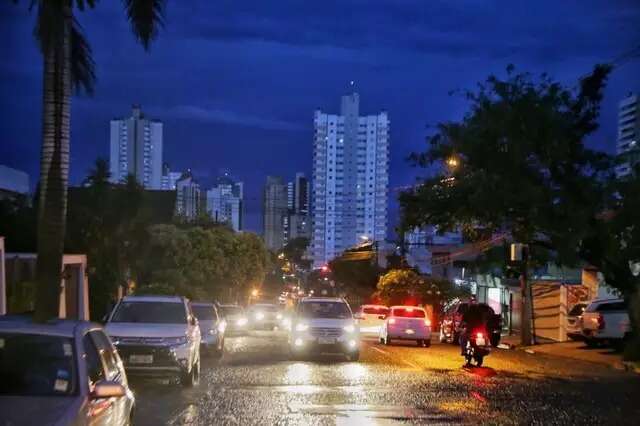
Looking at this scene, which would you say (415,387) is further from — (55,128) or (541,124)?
(541,124)

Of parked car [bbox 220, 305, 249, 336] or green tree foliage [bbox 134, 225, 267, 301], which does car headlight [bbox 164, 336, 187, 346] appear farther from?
parked car [bbox 220, 305, 249, 336]

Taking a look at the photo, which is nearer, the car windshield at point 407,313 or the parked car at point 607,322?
the parked car at point 607,322

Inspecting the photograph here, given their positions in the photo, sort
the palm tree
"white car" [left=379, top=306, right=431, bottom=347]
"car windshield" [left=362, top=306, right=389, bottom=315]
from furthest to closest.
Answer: "car windshield" [left=362, top=306, right=389, bottom=315]
"white car" [left=379, top=306, right=431, bottom=347]
the palm tree

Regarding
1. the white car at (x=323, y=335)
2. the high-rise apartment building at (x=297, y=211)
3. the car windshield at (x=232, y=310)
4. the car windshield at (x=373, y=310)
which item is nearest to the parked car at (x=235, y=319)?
the car windshield at (x=232, y=310)

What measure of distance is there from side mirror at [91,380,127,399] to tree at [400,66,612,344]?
19387 mm

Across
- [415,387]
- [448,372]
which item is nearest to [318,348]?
[448,372]

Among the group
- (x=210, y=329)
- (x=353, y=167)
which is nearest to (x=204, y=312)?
(x=210, y=329)

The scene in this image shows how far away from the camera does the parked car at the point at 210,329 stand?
2509cm

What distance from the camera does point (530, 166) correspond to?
26.8m

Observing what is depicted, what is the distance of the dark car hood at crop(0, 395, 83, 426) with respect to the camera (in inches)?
260

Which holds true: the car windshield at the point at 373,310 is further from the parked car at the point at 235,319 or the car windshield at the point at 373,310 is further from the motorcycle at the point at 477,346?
the motorcycle at the point at 477,346

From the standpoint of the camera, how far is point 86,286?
1312 inches

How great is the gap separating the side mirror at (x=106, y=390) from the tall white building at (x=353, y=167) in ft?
209

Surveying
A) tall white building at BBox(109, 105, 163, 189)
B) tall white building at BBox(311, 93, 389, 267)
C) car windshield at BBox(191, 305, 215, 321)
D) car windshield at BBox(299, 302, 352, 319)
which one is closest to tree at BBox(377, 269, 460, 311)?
tall white building at BBox(311, 93, 389, 267)
